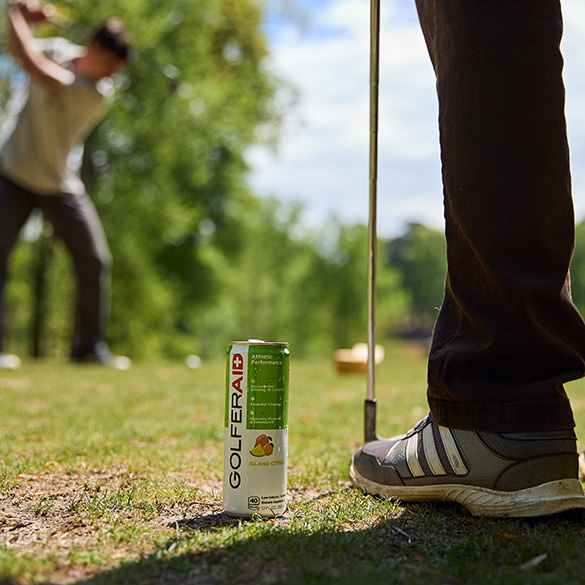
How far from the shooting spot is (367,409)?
2.18 metres

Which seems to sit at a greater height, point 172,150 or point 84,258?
point 172,150

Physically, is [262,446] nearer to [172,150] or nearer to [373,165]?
[373,165]

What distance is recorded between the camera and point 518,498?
1.54m

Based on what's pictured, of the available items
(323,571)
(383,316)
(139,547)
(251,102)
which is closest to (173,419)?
(139,547)

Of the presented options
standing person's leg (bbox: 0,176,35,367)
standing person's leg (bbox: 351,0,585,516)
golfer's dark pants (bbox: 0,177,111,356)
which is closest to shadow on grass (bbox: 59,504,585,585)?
standing person's leg (bbox: 351,0,585,516)

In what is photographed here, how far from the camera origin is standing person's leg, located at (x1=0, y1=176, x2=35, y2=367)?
5699mm

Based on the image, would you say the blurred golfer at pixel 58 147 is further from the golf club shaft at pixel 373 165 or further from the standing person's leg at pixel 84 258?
the golf club shaft at pixel 373 165

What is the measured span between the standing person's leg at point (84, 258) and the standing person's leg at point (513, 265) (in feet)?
16.4

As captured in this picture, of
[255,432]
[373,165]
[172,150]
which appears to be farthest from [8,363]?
[172,150]

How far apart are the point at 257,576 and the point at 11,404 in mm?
2782

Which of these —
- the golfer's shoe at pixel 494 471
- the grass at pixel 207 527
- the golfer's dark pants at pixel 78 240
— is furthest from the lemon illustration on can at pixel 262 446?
the golfer's dark pants at pixel 78 240

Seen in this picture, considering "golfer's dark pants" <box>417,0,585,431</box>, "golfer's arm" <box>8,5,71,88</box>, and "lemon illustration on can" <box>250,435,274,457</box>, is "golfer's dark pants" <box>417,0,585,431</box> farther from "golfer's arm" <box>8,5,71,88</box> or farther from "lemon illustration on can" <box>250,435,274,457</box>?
"golfer's arm" <box>8,5,71,88</box>

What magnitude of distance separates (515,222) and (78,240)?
5.13 meters

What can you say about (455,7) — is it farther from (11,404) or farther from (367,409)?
(11,404)
